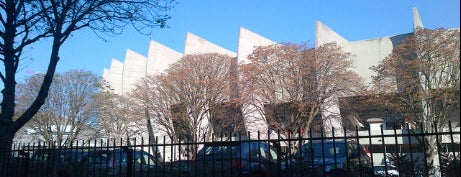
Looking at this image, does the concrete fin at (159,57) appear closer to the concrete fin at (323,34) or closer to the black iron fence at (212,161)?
the concrete fin at (323,34)

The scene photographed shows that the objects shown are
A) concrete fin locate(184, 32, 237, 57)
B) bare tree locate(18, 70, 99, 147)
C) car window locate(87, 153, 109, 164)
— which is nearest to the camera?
car window locate(87, 153, 109, 164)

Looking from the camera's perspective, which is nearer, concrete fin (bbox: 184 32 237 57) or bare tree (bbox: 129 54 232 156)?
bare tree (bbox: 129 54 232 156)

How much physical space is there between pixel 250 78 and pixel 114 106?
643 inches

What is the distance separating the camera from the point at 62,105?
125 ft

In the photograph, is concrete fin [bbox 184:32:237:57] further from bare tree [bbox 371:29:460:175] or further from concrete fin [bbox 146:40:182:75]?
bare tree [bbox 371:29:460:175]

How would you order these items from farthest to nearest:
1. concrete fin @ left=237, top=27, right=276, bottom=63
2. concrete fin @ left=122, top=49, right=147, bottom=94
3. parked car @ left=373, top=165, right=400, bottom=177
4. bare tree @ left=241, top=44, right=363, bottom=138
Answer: concrete fin @ left=122, top=49, right=147, bottom=94, concrete fin @ left=237, top=27, right=276, bottom=63, bare tree @ left=241, top=44, right=363, bottom=138, parked car @ left=373, top=165, right=400, bottom=177

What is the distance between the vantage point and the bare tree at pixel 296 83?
109ft

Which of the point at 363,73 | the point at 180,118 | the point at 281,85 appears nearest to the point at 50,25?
the point at 281,85

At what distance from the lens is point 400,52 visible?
103ft

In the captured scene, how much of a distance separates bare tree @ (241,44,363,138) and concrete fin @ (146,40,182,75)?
76.6 ft

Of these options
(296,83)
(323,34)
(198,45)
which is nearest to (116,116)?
(198,45)

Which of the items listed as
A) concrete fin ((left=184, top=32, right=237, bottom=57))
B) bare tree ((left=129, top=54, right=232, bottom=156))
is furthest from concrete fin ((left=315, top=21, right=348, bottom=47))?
concrete fin ((left=184, top=32, right=237, bottom=57))

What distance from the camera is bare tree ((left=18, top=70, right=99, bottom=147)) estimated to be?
37.2 metres

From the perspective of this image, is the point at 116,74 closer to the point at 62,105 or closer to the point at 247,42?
the point at 247,42
